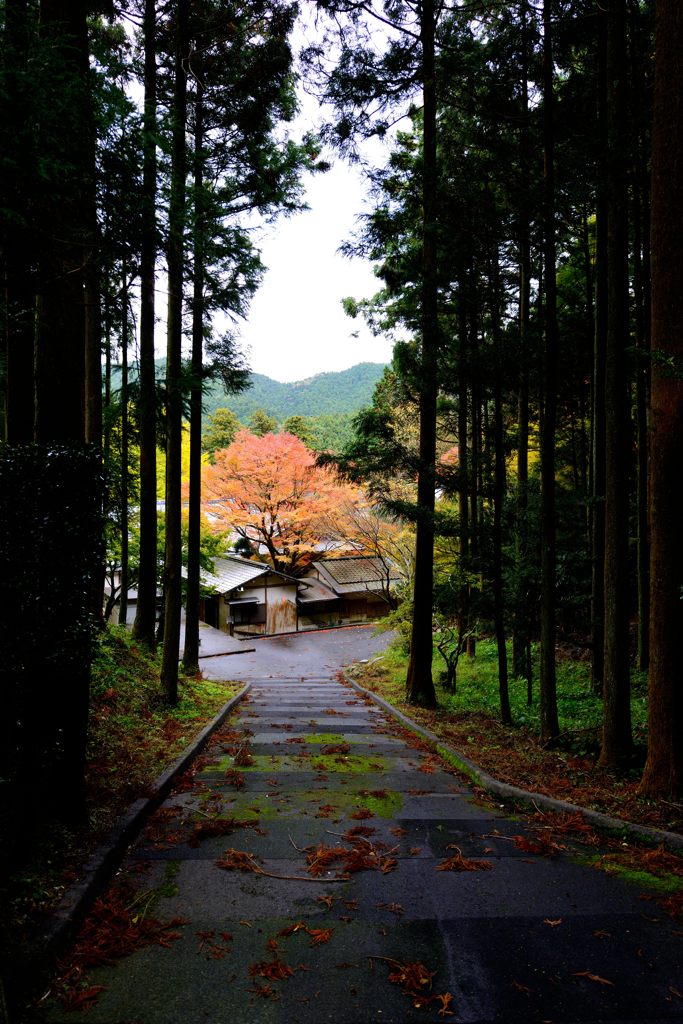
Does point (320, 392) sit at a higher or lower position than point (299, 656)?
higher

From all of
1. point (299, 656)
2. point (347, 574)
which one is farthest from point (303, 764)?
point (347, 574)

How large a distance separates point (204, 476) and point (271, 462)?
140 inches

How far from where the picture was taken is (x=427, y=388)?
8906mm

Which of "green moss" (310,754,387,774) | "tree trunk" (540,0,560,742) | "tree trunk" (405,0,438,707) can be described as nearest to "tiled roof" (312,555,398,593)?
"tree trunk" (405,0,438,707)

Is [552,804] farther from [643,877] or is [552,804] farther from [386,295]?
[386,295]

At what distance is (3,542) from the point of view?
321 cm

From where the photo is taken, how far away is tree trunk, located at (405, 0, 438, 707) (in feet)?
27.9

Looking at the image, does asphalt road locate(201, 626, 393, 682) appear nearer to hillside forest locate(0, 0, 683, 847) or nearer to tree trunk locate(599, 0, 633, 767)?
hillside forest locate(0, 0, 683, 847)

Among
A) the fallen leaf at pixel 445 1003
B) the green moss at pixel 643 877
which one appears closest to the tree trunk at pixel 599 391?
the green moss at pixel 643 877

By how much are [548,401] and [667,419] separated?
83.0 inches

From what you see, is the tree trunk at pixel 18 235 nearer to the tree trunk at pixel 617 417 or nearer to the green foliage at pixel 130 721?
the green foliage at pixel 130 721

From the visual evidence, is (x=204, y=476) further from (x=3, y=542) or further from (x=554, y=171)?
(x=3, y=542)

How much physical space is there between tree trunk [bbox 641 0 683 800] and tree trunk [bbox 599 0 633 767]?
0.63 meters

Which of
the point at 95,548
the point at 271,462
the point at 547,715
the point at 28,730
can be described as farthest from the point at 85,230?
the point at 271,462
